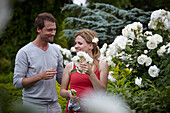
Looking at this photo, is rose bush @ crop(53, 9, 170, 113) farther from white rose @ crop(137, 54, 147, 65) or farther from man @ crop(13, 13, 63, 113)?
man @ crop(13, 13, 63, 113)

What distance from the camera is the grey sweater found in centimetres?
230

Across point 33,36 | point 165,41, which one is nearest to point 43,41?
point 165,41

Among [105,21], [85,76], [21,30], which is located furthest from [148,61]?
[105,21]

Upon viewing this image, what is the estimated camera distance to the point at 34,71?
94.2 inches

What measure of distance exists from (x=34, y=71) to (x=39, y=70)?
0.21 feet

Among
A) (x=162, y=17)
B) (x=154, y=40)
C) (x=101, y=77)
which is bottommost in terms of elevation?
(x=101, y=77)

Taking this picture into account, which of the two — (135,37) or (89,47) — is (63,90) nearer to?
(89,47)

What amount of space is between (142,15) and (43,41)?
7.98 m

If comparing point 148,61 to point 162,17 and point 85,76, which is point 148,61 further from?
point 85,76

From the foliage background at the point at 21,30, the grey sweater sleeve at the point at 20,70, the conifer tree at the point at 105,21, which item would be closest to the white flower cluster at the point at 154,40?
the foliage background at the point at 21,30

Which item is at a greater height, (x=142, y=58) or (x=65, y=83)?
(x=142, y=58)

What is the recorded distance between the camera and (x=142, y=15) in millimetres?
9594

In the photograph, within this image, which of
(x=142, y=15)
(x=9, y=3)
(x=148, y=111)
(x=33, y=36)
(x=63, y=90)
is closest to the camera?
(x=9, y=3)

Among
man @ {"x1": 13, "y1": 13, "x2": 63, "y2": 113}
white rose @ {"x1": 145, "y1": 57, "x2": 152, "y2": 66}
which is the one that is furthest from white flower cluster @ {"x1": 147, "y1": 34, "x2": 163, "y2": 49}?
man @ {"x1": 13, "y1": 13, "x2": 63, "y2": 113}
